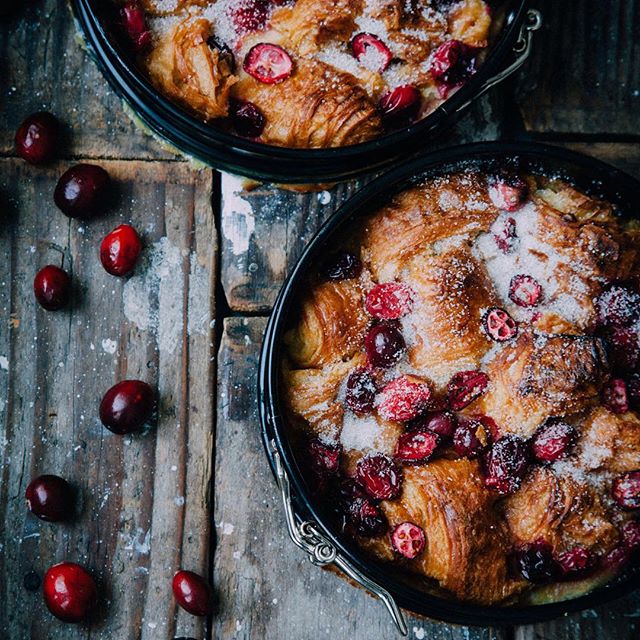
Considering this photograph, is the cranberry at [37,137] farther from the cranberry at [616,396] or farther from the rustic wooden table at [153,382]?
the cranberry at [616,396]

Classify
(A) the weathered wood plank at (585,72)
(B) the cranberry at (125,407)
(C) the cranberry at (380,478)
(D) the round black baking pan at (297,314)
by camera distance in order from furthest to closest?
1. (A) the weathered wood plank at (585,72)
2. (B) the cranberry at (125,407)
3. (C) the cranberry at (380,478)
4. (D) the round black baking pan at (297,314)

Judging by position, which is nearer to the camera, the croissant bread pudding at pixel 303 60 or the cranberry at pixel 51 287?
the croissant bread pudding at pixel 303 60

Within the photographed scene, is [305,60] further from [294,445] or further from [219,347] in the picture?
[294,445]

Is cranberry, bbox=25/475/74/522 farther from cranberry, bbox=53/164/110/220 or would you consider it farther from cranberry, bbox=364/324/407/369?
cranberry, bbox=364/324/407/369

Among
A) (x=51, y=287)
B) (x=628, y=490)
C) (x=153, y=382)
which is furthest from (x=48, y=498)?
(x=628, y=490)

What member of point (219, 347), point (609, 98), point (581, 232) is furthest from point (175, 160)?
point (609, 98)

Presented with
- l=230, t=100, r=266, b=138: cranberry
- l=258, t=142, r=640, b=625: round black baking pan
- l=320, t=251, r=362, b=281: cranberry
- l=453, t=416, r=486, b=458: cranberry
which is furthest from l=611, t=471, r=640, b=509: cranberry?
l=230, t=100, r=266, b=138: cranberry

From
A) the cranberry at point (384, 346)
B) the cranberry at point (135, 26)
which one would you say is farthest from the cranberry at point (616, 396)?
the cranberry at point (135, 26)
